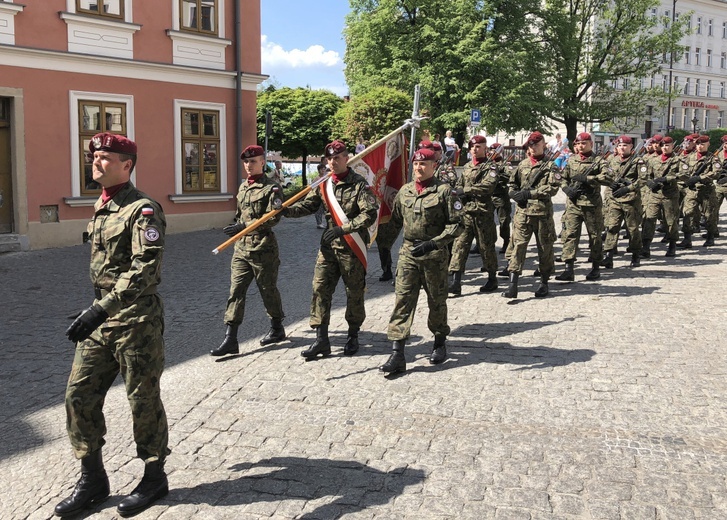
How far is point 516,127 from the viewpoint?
34.1 metres

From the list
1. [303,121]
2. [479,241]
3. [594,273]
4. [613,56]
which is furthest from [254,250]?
[613,56]

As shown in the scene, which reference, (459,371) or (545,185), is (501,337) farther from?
(545,185)

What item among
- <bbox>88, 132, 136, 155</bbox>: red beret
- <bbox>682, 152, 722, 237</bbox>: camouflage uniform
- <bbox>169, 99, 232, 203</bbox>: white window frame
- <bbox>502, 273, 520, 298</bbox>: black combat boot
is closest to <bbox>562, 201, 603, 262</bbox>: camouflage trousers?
<bbox>502, 273, 520, 298</bbox>: black combat boot

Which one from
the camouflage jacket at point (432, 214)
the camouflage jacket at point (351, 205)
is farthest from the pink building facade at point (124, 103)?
the camouflage jacket at point (432, 214)

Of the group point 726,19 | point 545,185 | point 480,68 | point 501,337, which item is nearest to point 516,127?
point 480,68

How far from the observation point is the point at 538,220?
376 inches

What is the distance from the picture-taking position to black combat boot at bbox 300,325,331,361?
669cm

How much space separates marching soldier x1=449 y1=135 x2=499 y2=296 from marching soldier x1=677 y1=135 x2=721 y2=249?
5763mm

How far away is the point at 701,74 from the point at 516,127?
55008 mm

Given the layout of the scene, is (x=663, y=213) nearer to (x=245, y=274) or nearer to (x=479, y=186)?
(x=479, y=186)

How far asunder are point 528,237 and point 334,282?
12.1ft

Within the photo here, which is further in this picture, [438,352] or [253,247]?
[253,247]

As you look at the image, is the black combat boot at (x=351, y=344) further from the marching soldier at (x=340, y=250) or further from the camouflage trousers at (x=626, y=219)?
the camouflage trousers at (x=626, y=219)

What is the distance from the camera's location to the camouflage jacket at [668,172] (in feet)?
42.5
